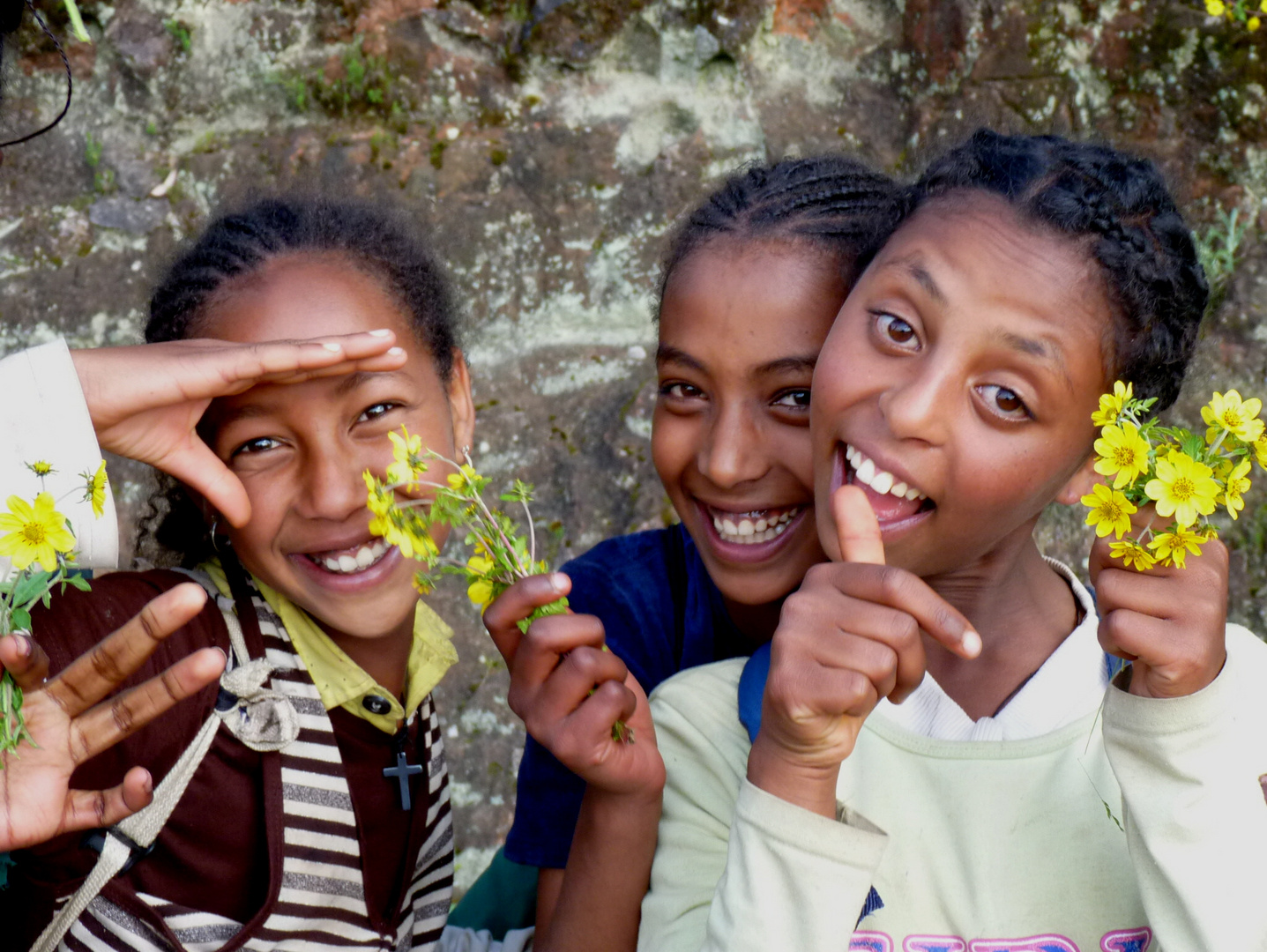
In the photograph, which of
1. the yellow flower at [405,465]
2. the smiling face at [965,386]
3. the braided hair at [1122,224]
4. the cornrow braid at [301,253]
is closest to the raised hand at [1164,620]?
the smiling face at [965,386]

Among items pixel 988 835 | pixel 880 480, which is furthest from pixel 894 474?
pixel 988 835

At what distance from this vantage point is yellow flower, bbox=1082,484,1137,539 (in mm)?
1420

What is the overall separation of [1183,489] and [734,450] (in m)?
0.79

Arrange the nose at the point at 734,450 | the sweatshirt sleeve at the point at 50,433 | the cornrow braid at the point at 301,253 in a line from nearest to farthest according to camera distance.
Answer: the sweatshirt sleeve at the point at 50,433, the nose at the point at 734,450, the cornrow braid at the point at 301,253

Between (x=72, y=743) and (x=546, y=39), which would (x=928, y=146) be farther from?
(x=72, y=743)

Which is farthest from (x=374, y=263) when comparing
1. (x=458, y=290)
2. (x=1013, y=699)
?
(x=1013, y=699)

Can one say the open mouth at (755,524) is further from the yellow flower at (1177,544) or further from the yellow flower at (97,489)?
the yellow flower at (97,489)

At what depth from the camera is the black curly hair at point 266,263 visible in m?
2.25

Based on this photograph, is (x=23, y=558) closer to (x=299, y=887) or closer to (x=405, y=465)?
(x=405, y=465)

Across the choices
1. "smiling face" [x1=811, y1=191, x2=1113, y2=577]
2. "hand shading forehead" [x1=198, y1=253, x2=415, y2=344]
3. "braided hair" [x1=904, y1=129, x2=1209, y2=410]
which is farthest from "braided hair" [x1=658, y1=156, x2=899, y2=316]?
"hand shading forehead" [x1=198, y1=253, x2=415, y2=344]

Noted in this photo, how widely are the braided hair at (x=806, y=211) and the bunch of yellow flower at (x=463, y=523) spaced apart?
2.28 ft

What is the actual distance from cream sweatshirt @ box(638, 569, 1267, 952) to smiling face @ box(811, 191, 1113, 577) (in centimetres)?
29

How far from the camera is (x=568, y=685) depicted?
1.71 metres

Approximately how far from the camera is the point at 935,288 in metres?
1.74
